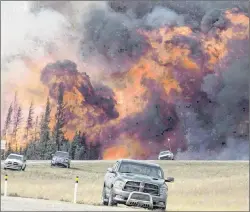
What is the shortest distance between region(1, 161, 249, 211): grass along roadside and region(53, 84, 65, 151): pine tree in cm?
174

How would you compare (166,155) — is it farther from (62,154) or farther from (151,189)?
(151,189)

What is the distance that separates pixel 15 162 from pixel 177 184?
8.56m

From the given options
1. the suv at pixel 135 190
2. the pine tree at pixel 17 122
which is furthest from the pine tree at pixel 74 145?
the suv at pixel 135 190

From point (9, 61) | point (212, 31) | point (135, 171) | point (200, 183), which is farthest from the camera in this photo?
point (212, 31)

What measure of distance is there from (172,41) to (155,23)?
1.49m

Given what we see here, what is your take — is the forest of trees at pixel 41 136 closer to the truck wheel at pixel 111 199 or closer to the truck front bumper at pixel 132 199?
the truck wheel at pixel 111 199

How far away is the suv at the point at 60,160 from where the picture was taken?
41588 mm

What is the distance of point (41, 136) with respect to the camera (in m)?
42.9

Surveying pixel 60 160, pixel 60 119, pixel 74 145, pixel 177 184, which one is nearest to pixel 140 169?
pixel 177 184

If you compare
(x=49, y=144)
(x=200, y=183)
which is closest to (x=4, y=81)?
(x=49, y=144)

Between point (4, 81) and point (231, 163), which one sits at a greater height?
point (4, 81)

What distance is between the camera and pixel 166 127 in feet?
145

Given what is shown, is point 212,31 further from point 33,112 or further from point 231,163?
point 33,112

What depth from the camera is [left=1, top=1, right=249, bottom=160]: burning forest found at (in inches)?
1645
